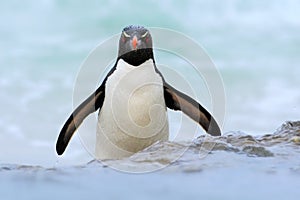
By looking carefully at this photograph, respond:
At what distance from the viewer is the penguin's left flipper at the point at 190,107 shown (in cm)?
787

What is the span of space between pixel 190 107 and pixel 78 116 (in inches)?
58.8

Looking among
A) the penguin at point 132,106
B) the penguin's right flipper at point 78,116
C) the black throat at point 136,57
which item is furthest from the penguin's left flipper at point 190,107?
the penguin's right flipper at point 78,116

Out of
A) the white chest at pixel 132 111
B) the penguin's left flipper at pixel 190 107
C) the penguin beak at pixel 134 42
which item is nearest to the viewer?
the white chest at pixel 132 111

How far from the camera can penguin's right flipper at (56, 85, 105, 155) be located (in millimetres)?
7871

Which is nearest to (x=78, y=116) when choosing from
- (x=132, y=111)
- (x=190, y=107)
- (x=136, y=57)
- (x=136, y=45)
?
(x=132, y=111)

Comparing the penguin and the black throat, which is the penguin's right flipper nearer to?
the penguin

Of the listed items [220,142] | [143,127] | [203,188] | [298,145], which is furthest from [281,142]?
[203,188]

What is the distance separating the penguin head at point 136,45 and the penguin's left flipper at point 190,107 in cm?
49

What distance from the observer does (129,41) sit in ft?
25.3

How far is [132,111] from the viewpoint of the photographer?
739cm

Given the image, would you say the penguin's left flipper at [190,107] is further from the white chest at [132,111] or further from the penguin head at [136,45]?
the penguin head at [136,45]

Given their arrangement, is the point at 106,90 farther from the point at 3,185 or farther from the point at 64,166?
the point at 3,185

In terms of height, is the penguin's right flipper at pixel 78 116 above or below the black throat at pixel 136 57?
below

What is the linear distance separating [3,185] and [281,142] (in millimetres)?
3146
